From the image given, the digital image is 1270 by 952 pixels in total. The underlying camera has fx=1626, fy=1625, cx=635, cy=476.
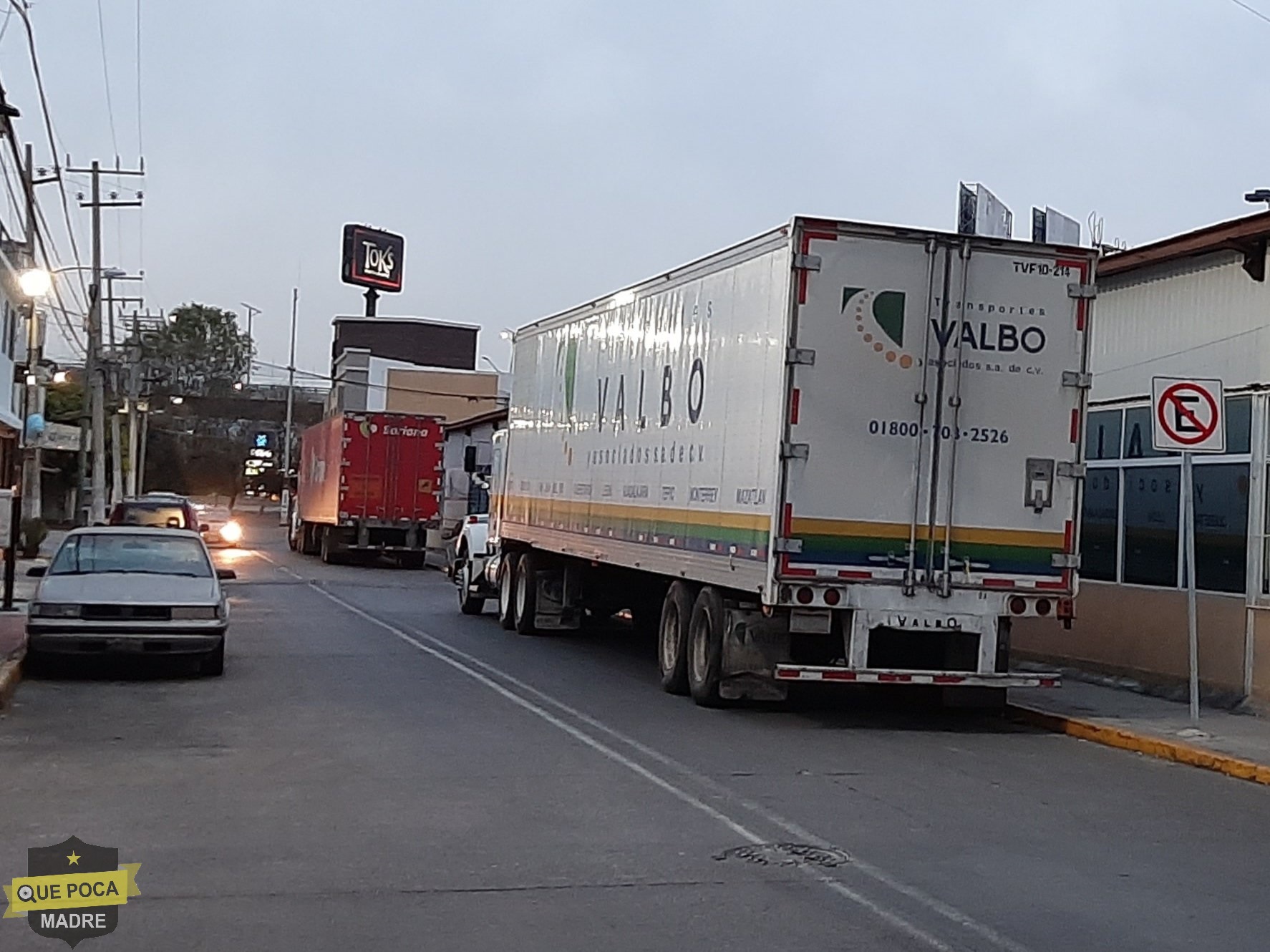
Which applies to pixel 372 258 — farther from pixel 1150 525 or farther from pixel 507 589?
pixel 1150 525

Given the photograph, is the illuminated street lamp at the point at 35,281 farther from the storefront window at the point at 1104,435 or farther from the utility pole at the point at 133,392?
the utility pole at the point at 133,392

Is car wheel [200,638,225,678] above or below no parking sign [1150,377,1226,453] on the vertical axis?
below

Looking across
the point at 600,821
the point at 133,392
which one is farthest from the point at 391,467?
the point at 600,821

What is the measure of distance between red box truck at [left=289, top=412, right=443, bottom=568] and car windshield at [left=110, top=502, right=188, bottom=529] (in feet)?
21.8

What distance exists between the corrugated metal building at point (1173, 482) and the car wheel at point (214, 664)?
9082 mm

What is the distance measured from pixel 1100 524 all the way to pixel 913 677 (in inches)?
211

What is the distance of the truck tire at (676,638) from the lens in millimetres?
15195

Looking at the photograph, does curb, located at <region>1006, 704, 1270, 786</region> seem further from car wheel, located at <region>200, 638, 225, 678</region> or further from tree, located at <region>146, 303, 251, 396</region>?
tree, located at <region>146, 303, 251, 396</region>

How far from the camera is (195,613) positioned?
15.0 m

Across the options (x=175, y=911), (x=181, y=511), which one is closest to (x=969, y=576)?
(x=175, y=911)

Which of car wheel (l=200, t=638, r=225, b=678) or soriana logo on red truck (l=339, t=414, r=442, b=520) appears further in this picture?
soriana logo on red truck (l=339, t=414, r=442, b=520)

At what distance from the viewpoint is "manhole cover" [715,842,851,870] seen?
319 inches

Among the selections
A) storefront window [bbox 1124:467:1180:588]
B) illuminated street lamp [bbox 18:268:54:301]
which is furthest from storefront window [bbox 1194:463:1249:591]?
illuminated street lamp [bbox 18:268:54:301]

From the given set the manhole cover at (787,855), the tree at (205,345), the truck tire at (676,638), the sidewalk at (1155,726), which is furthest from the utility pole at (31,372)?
the tree at (205,345)
